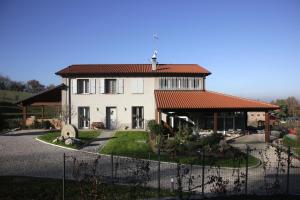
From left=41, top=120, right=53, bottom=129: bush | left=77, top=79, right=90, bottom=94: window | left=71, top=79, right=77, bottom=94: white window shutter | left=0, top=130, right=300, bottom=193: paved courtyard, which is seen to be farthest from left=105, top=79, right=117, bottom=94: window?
left=0, top=130, right=300, bottom=193: paved courtyard

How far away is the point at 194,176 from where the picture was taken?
1452 centimetres

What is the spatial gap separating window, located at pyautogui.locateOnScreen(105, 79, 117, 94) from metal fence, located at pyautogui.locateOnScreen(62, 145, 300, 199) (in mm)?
13995

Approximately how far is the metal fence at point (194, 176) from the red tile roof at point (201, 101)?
9.08 metres

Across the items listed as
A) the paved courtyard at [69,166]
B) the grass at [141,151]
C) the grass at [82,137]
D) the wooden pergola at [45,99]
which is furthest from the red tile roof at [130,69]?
the paved courtyard at [69,166]

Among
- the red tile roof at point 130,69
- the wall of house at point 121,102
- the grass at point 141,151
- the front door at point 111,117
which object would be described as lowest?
the grass at point 141,151

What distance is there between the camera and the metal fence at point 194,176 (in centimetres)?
1096

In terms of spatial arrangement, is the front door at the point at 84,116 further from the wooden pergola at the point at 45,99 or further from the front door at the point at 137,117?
the front door at the point at 137,117

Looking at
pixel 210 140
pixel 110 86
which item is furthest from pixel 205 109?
pixel 110 86

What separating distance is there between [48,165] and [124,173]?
4.18m

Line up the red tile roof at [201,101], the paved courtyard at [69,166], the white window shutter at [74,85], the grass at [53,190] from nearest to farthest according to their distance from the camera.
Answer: the grass at [53,190]
the paved courtyard at [69,166]
the red tile roof at [201,101]
the white window shutter at [74,85]

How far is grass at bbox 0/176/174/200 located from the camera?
10508 mm

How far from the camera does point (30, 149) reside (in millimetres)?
21750

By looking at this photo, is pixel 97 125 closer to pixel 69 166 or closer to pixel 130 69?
pixel 130 69

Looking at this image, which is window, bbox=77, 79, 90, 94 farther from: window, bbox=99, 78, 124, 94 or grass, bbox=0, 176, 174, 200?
grass, bbox=0, 176, 174, 200
